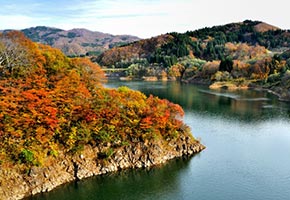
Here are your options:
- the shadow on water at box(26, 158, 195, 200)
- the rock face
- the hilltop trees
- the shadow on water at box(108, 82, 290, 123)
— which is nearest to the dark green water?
the shadow on water at box(26, 158, 195, 200)

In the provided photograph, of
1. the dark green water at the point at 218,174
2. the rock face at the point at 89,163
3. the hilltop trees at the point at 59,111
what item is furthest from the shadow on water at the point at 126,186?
the hilltop trees at the point at 59,111

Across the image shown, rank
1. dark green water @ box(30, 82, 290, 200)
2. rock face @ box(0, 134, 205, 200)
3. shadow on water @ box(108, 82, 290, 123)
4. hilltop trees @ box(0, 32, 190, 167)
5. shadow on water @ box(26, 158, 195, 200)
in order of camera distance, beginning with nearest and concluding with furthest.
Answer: rock face @ box(0, 134, 205, 200) → shadow on water @ box(26, 158, 195, 200) → dark green water @ box(30, 82, 290, 200) → hilltop trees @ box(0, 32, 190, 167) → shadow on water @ box(108, 82, 290, 123)

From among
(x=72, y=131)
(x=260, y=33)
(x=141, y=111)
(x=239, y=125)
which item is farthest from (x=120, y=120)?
(x=260, y=33)

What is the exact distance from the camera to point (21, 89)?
109ft

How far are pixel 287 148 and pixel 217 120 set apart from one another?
16.3 m

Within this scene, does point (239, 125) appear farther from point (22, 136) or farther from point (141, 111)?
point (22, 136)

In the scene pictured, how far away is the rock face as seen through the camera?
2797cm

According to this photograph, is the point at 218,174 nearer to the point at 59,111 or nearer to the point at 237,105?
the point at 59,111

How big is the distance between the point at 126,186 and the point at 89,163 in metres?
4.31

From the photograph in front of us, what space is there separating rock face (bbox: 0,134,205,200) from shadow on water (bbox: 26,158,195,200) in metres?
0.71

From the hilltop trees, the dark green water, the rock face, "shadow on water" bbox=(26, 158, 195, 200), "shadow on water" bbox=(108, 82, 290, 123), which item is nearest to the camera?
the rock face

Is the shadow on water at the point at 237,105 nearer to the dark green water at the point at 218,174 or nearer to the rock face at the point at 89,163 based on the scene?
the dark green water at the point at 218,174

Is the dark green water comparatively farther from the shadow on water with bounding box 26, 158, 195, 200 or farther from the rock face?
the rock face

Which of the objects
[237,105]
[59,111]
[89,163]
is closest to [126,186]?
[89,163]
